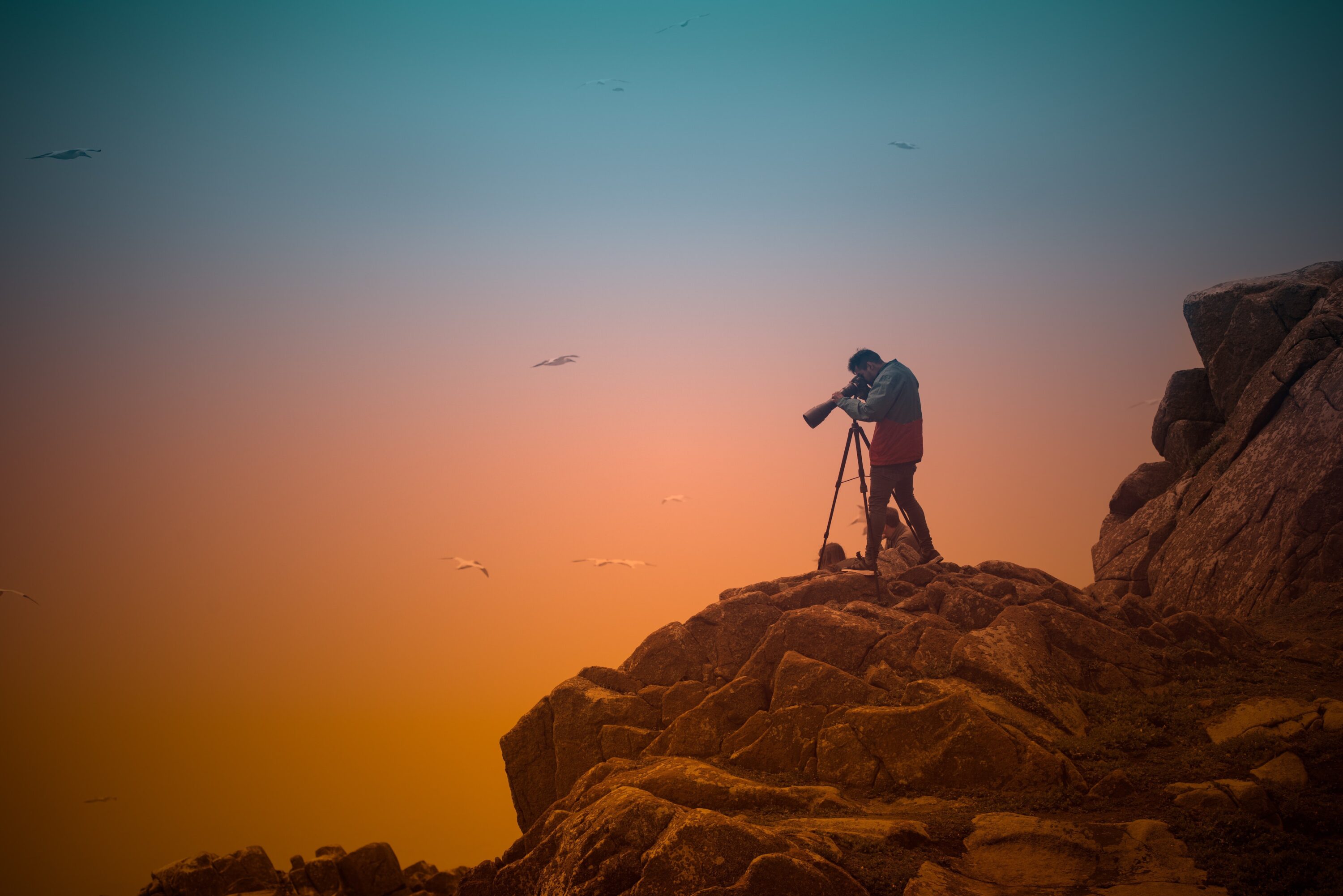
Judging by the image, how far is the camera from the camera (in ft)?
41.8

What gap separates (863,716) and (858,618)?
251cm

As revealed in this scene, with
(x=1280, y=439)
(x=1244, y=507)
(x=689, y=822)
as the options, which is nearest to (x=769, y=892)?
(x=689, y=822)

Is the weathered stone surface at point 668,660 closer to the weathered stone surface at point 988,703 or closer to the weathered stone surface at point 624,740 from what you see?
the weathered stone surface at point 624,740

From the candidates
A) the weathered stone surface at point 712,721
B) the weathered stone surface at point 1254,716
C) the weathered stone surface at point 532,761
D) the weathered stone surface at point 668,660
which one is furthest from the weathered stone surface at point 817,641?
the weathered stone surface at point 1254,716

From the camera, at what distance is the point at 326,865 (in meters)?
16.0

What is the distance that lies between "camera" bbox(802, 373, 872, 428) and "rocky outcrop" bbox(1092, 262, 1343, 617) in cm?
673

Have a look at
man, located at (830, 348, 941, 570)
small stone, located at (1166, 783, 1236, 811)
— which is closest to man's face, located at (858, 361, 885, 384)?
man, located at (830, 348, 941, 570)

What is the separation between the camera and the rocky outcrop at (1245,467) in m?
12.7

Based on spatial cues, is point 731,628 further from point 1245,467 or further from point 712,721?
point 1245,467

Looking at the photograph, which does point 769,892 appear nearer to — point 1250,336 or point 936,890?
point 936,890

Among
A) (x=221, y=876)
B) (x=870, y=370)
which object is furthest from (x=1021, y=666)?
(x=221, y=876)

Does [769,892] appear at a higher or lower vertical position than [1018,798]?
higher

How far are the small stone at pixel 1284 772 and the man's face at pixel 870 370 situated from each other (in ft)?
23.8

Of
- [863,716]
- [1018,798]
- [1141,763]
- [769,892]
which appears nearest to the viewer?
[769,892]
